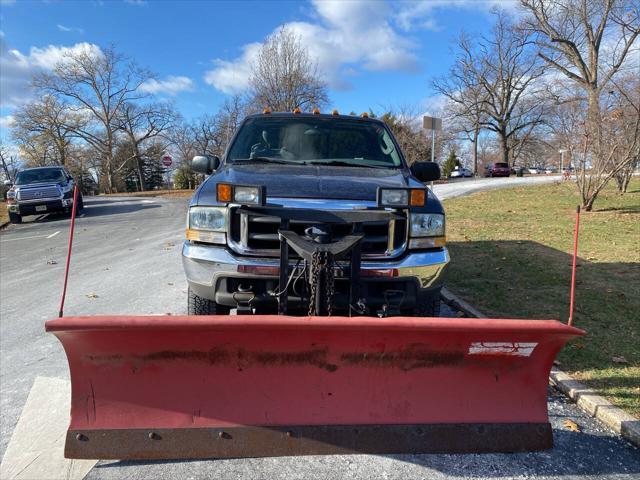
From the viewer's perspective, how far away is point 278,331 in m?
2.26

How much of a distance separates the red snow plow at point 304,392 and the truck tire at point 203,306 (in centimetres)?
85

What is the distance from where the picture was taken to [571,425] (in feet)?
9.40

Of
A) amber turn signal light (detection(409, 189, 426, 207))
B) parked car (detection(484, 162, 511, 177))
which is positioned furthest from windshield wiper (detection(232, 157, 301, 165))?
parked car (detection(484, 162, 511, 177))

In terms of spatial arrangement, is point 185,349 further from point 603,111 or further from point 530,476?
point 603,111

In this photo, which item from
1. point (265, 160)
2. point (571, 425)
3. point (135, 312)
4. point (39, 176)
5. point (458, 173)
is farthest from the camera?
point (458, 173)

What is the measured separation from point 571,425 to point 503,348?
97 centimetres

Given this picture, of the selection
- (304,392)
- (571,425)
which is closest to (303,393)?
(304,392)

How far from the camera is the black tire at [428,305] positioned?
3.08 metres

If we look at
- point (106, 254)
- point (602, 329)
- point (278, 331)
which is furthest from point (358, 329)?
point (106, 254)

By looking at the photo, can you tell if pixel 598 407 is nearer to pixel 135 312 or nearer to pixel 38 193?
pixel 135 312

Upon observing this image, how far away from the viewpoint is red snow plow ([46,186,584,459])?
7.75 ft

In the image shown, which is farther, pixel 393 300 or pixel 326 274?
pixel 393 300

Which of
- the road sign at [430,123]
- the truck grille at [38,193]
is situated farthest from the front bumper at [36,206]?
the road sign at [430,123]

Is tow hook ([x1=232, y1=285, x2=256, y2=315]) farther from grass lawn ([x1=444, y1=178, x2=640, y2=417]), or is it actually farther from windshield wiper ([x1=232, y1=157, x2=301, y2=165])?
grass lawn ([x1=444, y1=178, x2=640, y2=417])
